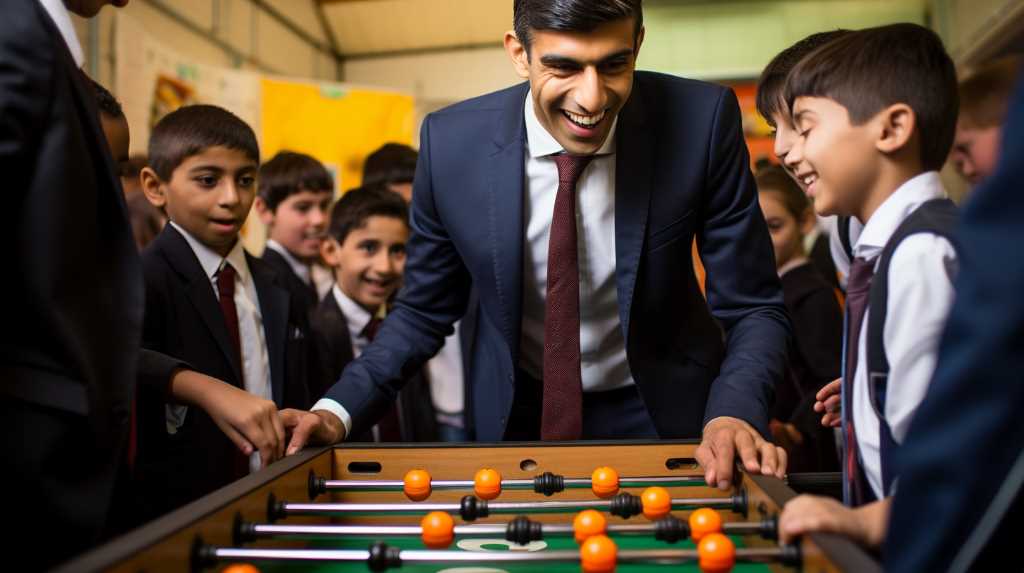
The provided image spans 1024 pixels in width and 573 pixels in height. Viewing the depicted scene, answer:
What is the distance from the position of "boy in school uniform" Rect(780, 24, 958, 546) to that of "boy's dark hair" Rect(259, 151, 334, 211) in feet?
7.19

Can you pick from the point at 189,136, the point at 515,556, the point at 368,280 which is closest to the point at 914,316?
the point at 515,556

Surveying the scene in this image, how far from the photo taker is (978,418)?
568 millimetres

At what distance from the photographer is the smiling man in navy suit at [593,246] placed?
1.55 m

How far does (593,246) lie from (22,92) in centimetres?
106

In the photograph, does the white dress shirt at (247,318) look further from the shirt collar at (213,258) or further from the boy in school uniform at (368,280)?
the boy in school uniform at (368,280)

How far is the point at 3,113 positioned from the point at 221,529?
1.67ft

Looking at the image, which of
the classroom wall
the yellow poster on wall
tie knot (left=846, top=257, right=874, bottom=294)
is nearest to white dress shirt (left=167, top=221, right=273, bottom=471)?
tie knot (left=846, top=257, right=874, bottom=294)

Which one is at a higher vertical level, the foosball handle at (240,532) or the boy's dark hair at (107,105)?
the boy's dark hair at (107,105)

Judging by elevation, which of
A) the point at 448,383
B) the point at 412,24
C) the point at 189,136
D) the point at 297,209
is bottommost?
the point at 448,383

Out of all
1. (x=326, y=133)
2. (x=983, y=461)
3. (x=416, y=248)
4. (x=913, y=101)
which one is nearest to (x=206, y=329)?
(x=416, y=248)

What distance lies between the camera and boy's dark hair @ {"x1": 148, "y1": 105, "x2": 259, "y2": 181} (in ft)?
6.65

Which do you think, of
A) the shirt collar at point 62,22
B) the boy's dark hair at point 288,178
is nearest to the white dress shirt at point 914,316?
the shirt collar at point 62,22

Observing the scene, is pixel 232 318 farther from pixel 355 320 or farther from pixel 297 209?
pixel 297 209

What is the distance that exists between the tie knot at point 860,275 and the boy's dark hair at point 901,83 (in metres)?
0.15
